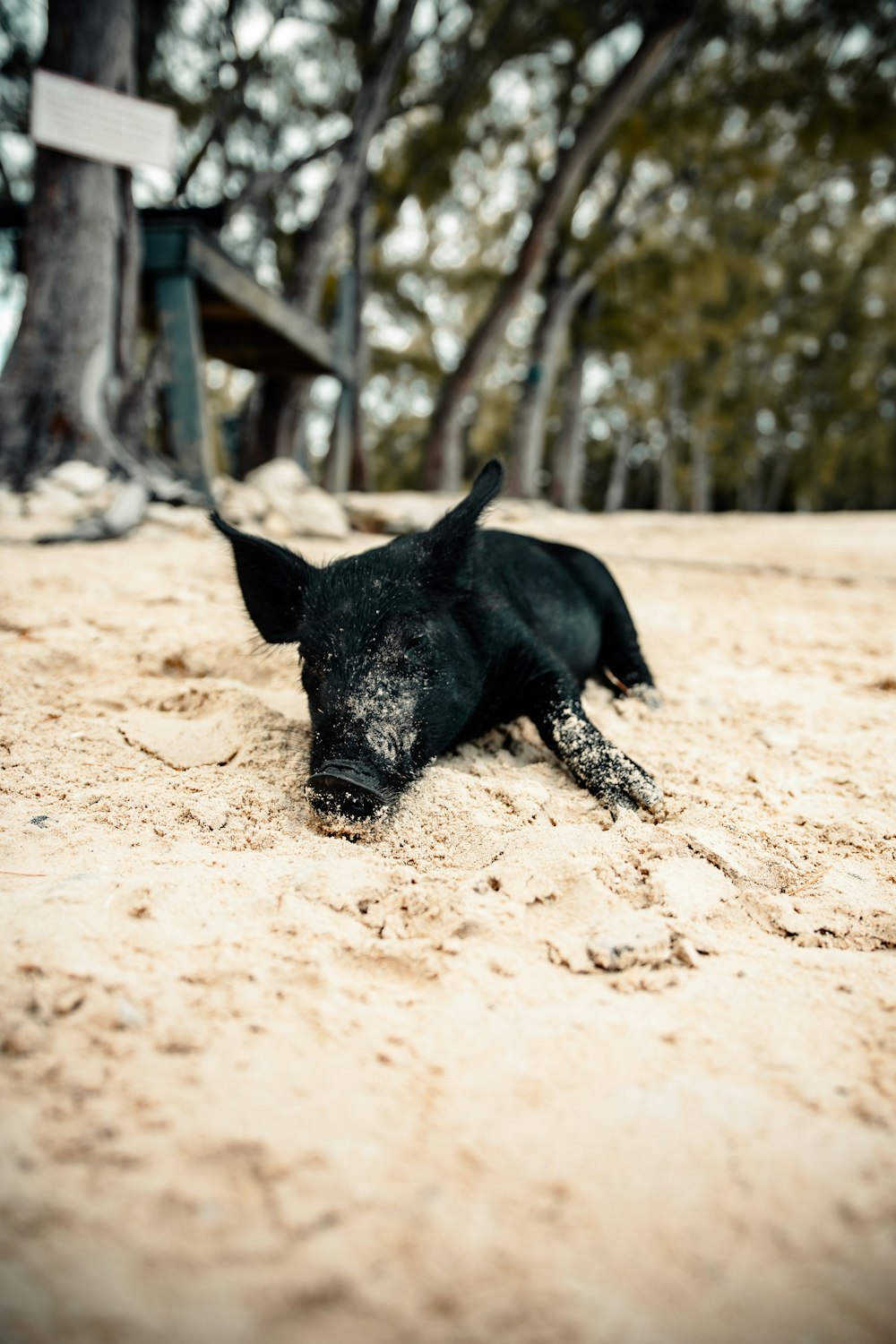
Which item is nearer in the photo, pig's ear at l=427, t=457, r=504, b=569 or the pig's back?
pig's ear at l=427, t=457, r=504, b=569

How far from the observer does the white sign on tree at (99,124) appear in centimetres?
479

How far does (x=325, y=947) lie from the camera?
4.66 ft

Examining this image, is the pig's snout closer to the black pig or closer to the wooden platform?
the black pig

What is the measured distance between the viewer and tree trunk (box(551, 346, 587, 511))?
48.8ft

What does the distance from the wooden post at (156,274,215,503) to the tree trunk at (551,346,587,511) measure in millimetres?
9490

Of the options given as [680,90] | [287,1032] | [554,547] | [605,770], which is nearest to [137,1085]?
[287,1032]

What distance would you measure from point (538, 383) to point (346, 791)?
11336mm

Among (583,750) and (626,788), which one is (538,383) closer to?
(583,750)

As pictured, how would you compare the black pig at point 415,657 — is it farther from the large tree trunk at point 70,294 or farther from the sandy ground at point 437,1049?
the large tree trunk at point 70,294

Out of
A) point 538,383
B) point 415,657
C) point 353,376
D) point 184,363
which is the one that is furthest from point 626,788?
point 538,383

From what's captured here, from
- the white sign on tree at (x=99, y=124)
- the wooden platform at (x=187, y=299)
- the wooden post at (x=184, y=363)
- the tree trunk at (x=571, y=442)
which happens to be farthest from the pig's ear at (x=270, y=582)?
the tree trunk at (x=571, y=442)

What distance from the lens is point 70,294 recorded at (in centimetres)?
505

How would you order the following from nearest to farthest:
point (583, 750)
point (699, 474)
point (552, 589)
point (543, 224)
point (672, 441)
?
point (583, 750)
point (552, 589)
point (543, 224)
point (672, 441)
point (699, 474)

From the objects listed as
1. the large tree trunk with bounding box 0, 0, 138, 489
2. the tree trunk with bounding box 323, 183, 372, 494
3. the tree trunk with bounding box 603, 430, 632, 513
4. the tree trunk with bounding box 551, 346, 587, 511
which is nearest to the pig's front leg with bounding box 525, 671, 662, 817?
the large tree trunk with bounding box 0, 0, 138, 489
